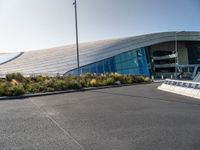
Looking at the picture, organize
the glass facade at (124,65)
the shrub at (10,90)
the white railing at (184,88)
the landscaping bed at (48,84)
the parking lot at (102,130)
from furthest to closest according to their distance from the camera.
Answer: the glass facade at (124,65), the landscaping bed at (48,84), the shrub at (10,90), the white railing at (184,88), the parking lot at (102,130)

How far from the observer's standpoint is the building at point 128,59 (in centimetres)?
4925

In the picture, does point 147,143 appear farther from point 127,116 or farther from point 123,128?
point 127,116

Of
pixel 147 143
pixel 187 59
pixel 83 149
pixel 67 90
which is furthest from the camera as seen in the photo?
pixel 187 59

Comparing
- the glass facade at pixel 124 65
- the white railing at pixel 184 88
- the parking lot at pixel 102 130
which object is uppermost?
the glass facade at pixel 124 65

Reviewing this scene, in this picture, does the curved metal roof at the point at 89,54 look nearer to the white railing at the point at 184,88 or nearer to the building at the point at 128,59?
the building at the point at 128,59

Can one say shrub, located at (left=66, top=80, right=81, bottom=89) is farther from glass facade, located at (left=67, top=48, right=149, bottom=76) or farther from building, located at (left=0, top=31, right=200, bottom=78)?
glass facade, located at (left=67, top=48, right=149, bottom=76)

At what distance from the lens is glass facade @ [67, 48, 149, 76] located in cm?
4786

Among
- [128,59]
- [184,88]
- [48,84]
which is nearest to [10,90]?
[48,84]

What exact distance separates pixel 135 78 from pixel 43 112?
21908mm

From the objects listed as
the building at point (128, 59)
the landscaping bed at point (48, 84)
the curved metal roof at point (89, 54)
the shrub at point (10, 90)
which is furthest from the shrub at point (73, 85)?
the curved metal roof at point (89, 54)

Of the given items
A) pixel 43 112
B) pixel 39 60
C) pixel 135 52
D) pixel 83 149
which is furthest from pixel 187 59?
pixel 83 149

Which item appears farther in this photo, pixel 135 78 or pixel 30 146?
pixel 135 78

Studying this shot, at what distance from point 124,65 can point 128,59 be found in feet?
4.85

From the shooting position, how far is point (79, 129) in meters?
7.34
